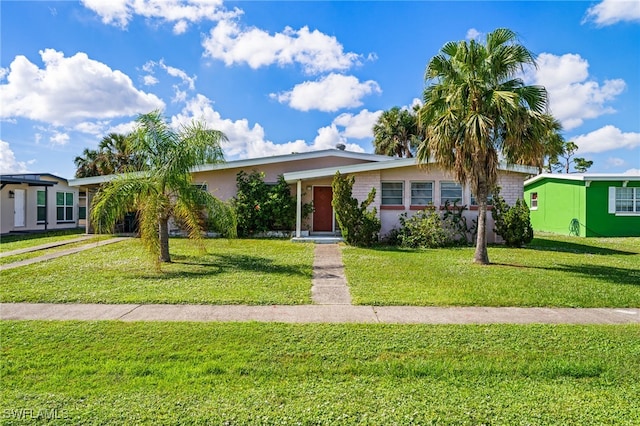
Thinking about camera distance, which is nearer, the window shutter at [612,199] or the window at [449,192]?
the window at [449,192]

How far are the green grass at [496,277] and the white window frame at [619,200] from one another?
698cm

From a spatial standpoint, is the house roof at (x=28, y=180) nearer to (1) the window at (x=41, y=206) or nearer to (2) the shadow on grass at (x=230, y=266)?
(1) the window at (x=41, y=206)

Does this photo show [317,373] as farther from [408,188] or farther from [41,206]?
[41,206]

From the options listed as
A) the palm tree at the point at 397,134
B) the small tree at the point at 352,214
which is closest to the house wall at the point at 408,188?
the small tree at the point at 352,214

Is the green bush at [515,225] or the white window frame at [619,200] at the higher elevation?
the white window frame at [619,200]

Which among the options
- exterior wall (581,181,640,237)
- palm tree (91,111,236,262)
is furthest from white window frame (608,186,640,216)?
palm tree (91,111,236,262)

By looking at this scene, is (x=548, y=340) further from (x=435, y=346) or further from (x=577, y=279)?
(x=577, y=279)

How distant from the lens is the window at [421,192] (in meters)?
15.9

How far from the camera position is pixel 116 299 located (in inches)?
253

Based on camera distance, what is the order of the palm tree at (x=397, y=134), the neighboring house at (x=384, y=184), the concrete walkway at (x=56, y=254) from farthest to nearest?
the palm tree at (x=397, y=134) < the neighboring house at (x=384, y=184) < the concrete walkway at (x=56, y=254)

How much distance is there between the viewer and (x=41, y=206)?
68.5 ft

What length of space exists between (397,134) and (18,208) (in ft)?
79.0

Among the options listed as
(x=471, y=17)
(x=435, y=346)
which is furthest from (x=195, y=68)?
(x=435, y=346)

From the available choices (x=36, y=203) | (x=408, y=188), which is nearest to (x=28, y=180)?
(x=36, y=203)
